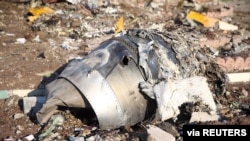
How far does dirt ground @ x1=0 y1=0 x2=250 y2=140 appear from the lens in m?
5.62

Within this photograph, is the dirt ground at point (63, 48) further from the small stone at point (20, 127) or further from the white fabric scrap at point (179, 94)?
the white fabric scrap at point (179, 94)

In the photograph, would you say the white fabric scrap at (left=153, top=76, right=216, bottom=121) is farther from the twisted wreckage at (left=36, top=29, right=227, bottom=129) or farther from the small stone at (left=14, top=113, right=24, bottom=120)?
the small stone at (left=14, top=113, right=24, bottom=120)

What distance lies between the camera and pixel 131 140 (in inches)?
199

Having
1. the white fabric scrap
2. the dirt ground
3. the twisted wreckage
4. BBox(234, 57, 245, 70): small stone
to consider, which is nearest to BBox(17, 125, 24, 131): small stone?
the dirt ground

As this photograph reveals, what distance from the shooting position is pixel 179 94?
18.1ft

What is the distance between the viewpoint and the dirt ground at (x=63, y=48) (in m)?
5.62

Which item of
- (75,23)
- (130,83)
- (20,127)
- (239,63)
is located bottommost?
(20,127)

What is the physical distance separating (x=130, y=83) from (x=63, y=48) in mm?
3872

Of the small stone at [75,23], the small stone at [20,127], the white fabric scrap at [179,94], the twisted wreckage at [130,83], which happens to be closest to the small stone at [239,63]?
the twisted wreckage at [130,83]

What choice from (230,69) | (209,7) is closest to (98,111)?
(230,69)

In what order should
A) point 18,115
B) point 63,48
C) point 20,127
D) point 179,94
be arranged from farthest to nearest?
point 63,48 → point 18,115 → point 20,127 → point 179,94

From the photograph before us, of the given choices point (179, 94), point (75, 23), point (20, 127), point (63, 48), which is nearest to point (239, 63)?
point (179, 94)

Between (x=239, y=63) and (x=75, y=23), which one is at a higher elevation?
(x=75, y=23)

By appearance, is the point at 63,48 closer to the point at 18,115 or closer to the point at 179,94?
the point at 18,115
